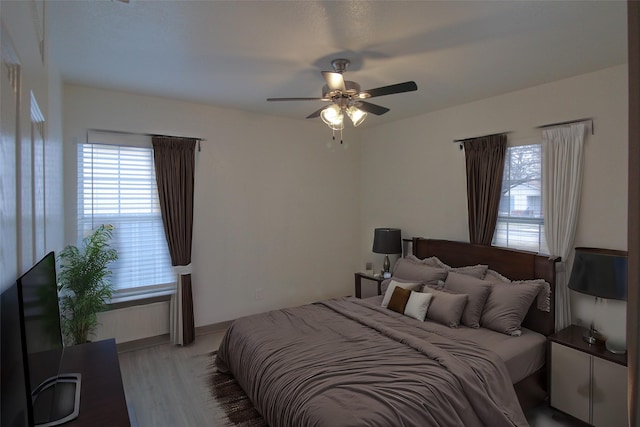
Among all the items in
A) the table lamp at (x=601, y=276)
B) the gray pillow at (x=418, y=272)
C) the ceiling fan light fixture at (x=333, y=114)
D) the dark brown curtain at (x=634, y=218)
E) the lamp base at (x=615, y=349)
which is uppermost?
the ceiling fan light fixture at (x=333, y=114)

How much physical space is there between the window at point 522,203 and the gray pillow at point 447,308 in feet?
3.17

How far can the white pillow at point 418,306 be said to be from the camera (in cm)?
324

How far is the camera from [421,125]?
176 inches

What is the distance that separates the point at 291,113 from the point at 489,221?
107 inches

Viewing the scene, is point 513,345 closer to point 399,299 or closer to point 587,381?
point 587,381

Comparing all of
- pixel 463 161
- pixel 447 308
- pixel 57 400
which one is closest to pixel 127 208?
pixel 57 400

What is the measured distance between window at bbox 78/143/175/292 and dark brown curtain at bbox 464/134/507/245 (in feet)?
11.5

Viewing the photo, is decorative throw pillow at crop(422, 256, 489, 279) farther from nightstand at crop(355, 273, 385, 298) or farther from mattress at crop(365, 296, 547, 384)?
nightstand at crop(355, 273, 385, 298)

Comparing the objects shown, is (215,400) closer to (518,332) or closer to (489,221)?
(518,332)

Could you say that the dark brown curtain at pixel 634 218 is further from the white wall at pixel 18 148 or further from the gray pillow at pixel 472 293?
the gray pillow at pixel 472 293

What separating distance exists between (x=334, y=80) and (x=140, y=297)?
3.11 m

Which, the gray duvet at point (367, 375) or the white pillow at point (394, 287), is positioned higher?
the white pillow at point (394, 287)

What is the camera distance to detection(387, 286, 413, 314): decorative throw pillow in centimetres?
340

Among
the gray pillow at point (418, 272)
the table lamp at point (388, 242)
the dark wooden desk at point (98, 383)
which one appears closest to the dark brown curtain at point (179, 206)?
the dark wooden desk at point (98, 383)
